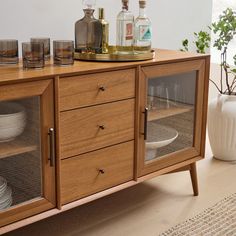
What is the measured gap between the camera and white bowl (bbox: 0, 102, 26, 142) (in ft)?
4.54

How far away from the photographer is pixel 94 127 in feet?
5.20

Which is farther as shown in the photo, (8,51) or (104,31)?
(104,31)

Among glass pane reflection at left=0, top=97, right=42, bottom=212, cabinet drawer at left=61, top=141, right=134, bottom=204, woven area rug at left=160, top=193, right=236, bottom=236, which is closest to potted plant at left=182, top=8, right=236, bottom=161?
woven area rug at left=160, top=193, right=236, bottom=236

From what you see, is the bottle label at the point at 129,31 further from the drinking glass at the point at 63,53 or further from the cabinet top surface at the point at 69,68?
the drinking glass at the point at 63,53

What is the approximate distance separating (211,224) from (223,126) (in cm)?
80

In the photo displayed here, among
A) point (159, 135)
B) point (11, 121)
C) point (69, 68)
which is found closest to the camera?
point (11, 121)

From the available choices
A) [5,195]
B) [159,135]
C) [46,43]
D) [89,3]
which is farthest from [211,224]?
[89,3]

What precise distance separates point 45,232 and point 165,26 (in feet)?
4.66

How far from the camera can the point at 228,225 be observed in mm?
1844

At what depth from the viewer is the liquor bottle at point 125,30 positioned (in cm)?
180

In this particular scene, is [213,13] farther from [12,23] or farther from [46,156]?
[46,156]

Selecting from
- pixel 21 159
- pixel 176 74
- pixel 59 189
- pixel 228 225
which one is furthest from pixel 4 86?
pixel 228 225

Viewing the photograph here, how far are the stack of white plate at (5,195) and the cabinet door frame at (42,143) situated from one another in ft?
0.09

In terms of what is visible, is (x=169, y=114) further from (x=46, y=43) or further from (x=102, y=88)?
(x=46, y=43)
